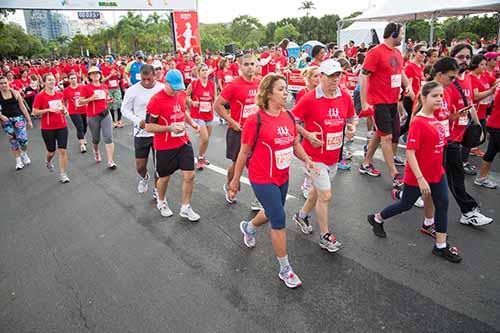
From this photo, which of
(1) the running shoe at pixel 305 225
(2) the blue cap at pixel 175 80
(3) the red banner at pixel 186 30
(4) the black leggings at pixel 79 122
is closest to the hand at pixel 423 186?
(1) the running shoe at pixel 305 225

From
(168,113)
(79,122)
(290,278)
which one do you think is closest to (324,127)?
(290,278)

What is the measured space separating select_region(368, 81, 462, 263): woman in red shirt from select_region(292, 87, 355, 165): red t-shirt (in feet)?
2.23

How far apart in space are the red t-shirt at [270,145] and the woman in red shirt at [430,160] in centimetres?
119

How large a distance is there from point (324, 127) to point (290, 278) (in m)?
1.51

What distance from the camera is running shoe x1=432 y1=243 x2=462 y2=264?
3.62 metres

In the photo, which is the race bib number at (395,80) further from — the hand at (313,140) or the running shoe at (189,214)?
the running shoe at (189,214)

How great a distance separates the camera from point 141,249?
4.27 metres

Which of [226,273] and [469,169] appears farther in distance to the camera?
[469,169]

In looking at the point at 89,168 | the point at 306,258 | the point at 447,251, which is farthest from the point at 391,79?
the point at 89,168

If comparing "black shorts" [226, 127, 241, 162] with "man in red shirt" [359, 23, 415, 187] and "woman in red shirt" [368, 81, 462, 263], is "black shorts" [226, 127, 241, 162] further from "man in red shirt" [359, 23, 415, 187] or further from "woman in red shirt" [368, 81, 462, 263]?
"woman in red shirt" [368, 81, 462, 263]

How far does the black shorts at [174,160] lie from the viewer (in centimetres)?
476

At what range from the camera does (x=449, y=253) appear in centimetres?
366

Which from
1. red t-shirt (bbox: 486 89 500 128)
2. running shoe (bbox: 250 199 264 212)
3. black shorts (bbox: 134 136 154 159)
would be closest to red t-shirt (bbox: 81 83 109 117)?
black shorts (bbox: 134 136 154 159)

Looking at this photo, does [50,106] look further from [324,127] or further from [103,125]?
[324,127]
